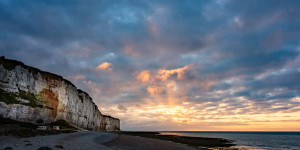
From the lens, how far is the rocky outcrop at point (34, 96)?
37922mm

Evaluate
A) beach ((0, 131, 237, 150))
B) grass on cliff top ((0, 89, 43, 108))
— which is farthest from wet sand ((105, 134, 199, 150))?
grass on cliff top ((0, 89, 43, 108))

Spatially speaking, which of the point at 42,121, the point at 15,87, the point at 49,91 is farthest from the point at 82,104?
the point at 15,87

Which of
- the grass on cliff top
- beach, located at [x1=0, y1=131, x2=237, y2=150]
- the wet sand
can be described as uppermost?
the grass on cliff top

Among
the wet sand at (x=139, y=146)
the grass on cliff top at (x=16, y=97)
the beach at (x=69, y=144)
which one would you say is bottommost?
the wet sand at (x=139, y=146)

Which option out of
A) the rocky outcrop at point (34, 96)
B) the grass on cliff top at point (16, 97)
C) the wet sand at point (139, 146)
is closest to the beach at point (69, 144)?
the wet sand at point (139, 146)

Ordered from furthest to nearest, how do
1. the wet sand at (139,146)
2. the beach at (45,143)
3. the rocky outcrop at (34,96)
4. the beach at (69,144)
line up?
1. the rocky outcrop at (34,96)
2. the wet sand at (139,146)
3. the beach at (69,144)
4. the beach at (45,143)

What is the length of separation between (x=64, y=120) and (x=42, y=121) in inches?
405

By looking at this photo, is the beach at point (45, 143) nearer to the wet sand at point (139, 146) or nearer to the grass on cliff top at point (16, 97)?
the wet sand at point (139, 146)

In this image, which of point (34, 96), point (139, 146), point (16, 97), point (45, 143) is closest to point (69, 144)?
point (45, 143)

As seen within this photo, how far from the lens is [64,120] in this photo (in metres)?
55.4

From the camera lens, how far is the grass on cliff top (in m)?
36.5

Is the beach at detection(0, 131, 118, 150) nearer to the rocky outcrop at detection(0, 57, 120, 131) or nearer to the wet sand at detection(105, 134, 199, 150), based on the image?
the wet sand at detection(105, 134, 199, 150)

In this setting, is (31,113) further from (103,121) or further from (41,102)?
(103,121)

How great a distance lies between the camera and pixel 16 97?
39031mm
